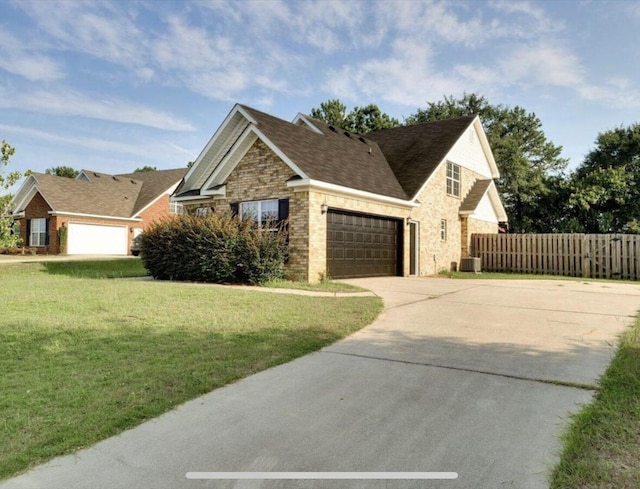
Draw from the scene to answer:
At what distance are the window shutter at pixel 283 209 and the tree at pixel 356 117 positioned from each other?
88.0ft

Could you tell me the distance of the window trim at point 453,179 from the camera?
2062 centimetres

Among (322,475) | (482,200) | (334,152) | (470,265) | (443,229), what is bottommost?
(322,475)

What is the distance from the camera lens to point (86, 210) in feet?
102

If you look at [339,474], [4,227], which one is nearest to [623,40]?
[339,474]

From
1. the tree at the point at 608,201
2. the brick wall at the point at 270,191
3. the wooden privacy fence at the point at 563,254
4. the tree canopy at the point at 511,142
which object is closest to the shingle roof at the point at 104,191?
the tree canopy at the point at 511,142

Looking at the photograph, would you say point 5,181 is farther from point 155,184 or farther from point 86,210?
point 155,184

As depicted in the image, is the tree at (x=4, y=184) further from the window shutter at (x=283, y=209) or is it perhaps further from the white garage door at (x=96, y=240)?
the white garage door at (x=96, y=240)

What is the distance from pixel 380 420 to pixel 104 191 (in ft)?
116

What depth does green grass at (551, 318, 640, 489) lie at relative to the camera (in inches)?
101

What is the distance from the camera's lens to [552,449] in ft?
9.78

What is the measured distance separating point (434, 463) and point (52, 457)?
2.53 metres

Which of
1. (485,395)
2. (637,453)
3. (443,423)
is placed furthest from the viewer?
(485,395)

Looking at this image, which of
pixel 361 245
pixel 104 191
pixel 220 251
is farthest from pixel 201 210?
pixel 104 191

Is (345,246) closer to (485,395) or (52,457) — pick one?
(485,395)
